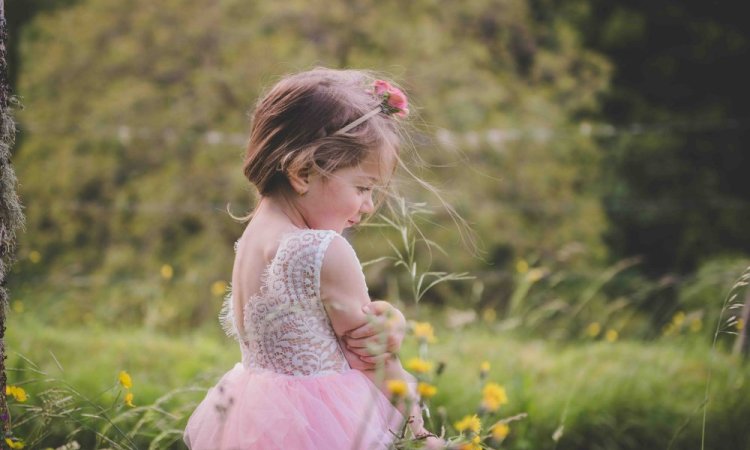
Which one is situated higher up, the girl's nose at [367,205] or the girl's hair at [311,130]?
the girl's hair at [311,130]

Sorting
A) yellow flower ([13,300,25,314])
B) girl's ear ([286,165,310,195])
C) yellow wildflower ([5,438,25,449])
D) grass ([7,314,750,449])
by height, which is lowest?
grass ([7,314,750,449])

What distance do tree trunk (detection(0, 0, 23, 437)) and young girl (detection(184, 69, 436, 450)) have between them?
43 cm

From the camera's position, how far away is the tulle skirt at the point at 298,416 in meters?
1.50

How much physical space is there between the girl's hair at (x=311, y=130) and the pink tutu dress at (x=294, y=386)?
0.19 m

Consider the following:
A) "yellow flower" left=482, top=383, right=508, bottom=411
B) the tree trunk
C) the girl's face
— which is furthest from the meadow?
"yellow flower" left=482, top=383, right=508, bottom=411

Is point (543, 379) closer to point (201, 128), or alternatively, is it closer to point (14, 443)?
point (14, 443)

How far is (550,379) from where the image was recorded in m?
3.27

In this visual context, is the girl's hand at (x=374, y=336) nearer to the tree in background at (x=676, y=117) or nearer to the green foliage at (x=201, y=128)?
the green foliage at (x=201, y=128)

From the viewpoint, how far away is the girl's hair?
1.67 metres

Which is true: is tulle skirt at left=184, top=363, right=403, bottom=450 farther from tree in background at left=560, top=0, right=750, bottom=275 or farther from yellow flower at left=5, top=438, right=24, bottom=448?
tree in background at left=560, top=0, right=750, bottom=275

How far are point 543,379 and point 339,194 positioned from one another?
6.60 feet

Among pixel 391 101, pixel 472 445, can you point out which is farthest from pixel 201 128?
→ pixel 472 445

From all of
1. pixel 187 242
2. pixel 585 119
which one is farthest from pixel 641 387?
pixel 585 119

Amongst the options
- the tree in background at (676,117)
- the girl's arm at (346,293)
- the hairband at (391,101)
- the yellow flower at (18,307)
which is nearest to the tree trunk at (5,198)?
the girl's arm at (346,293)
